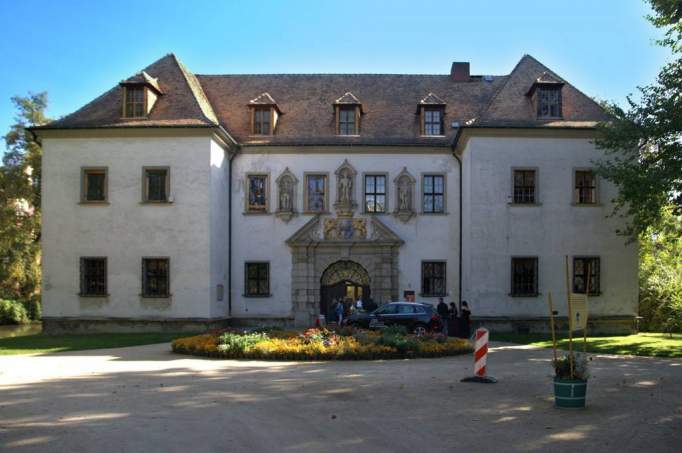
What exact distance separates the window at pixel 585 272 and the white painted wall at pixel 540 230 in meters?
0.24

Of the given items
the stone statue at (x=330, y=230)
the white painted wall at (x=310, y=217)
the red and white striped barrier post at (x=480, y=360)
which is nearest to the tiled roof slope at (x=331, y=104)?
the white painted wall at (x=310, y=217)

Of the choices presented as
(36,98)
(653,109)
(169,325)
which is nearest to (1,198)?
(36,98)

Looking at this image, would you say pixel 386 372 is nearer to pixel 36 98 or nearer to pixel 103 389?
pixel 103 389

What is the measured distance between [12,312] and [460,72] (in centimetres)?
3434

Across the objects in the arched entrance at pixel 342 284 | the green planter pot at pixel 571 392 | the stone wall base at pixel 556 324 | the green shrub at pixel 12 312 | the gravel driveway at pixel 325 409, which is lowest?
the green shrub at pixel 12 312

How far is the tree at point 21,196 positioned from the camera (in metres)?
41.4

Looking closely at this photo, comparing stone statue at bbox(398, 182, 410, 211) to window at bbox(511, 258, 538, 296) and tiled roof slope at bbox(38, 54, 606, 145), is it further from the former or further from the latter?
window at bbox(511, 258, 538, 296)

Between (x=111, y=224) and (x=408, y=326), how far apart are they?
12938 mm

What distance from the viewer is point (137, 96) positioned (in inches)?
1123

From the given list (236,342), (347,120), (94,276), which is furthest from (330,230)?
(236,342)

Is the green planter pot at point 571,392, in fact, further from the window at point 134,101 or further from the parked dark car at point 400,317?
the window at point 134,101

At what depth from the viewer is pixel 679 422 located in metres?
9.59

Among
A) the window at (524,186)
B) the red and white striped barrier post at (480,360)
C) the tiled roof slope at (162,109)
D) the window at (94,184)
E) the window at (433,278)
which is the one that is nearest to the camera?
the red and white striped barrier post at (480,360)

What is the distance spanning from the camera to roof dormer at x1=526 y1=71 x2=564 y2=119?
92.4ft
